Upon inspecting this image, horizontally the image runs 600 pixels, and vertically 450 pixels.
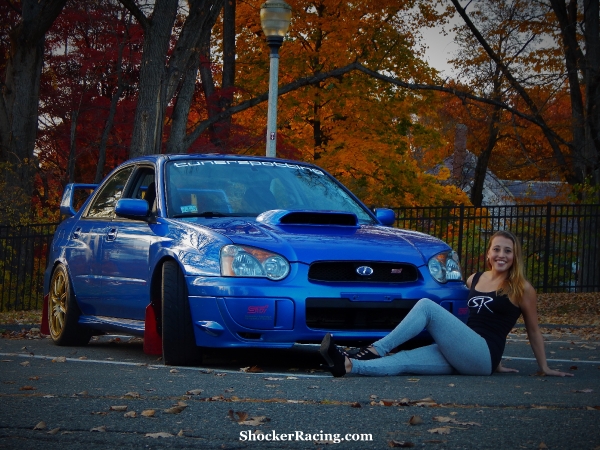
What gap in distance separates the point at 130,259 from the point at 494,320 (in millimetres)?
3054

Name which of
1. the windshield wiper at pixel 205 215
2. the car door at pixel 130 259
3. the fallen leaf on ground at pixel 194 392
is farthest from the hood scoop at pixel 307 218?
the fallen leaf on ground at pixel 194 392

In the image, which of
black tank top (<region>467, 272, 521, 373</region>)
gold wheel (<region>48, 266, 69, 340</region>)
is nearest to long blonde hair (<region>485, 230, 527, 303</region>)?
black tank top (<region>467, 272, 521, 373</region>)

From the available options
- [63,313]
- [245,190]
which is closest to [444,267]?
[245,190]

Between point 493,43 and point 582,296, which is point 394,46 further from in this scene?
point 582,296

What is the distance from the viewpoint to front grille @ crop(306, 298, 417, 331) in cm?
786

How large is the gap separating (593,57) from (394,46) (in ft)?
20.7

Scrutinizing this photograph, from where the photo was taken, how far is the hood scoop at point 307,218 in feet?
28.0

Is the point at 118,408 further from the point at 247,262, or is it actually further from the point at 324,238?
the point at 324,238

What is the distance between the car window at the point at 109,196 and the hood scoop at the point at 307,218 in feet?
6.78

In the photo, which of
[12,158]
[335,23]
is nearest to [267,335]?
[12,158]

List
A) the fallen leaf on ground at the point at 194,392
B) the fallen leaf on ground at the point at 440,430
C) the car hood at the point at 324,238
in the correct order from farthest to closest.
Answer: the car hood at the point at 324,238, the fallen leaf on ground at the point at 194,392, the fallen leaf on ground at the point at 440,430

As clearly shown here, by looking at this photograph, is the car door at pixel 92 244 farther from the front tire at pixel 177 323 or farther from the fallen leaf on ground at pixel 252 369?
the fallen leaf on ground at pixel 252 369

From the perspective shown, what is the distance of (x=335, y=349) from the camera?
287 inches

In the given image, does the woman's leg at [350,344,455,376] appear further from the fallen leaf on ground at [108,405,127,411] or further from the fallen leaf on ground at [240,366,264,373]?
the fallen leaf on ground at [108,405,127,411]
